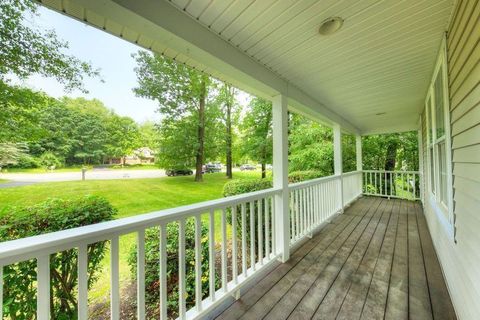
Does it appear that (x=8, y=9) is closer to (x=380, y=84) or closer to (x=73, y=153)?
(x=73, y=153)

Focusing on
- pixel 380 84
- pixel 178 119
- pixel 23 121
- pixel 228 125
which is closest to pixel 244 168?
pixel 228 125

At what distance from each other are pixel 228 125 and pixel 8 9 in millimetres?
7921

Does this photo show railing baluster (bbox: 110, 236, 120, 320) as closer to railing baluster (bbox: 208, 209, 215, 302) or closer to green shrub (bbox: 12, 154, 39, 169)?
railing baluster (bbox: 208, 209, 215, 302)

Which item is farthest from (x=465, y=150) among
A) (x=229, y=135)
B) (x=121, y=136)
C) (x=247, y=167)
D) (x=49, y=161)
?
(x=247, y=167)

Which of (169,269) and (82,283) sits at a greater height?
(82,283)

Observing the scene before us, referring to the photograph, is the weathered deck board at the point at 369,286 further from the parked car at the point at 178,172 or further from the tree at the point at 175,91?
the parked car at the point at 178,172

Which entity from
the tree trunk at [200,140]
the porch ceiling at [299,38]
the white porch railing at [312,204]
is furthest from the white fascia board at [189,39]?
the tree trunk at [200,140]

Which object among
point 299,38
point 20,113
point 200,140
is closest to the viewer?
point 299,38

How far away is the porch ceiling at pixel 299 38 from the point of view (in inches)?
56.9

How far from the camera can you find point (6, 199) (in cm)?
228

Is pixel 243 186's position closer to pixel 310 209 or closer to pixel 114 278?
pixel 310 209

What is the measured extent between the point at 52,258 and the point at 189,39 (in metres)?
1.84

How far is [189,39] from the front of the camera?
61.5 inches

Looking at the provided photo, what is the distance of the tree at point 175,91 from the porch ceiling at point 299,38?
167 inches
